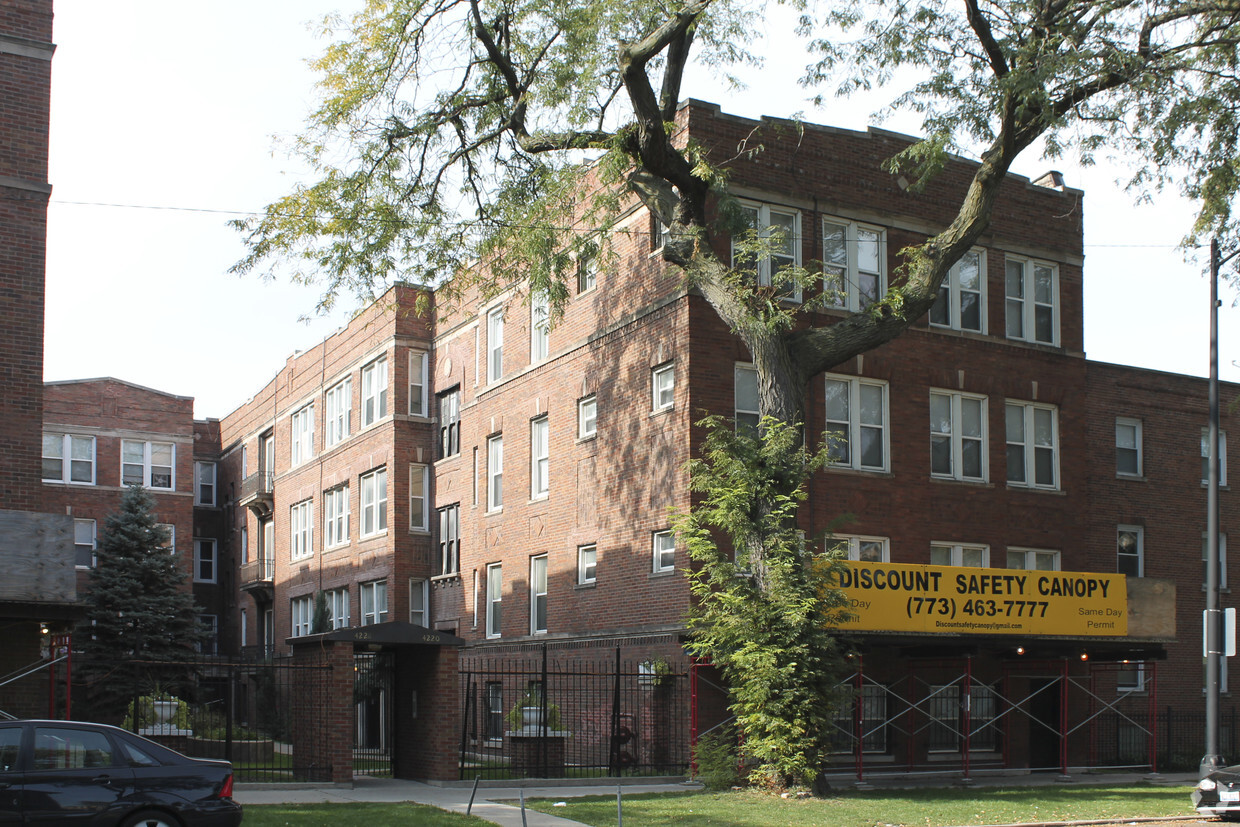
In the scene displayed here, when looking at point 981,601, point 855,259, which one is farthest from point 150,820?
point 855,259

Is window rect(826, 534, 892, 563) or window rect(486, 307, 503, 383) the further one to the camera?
window rect(486, 307, 503, 383)

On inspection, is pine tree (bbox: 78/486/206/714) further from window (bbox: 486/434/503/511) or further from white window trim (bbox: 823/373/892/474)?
white window trim (bbox: 823/373/892/474)

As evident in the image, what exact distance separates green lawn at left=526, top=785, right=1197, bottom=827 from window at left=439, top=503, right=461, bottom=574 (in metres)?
17.0

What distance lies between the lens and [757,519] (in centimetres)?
2064

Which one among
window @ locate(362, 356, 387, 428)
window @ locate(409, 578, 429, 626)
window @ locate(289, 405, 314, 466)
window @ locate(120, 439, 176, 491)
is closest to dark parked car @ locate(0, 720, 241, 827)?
window @ locate(409, 578, 429, 626)

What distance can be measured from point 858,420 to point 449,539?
13.7m

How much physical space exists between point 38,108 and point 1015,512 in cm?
2087

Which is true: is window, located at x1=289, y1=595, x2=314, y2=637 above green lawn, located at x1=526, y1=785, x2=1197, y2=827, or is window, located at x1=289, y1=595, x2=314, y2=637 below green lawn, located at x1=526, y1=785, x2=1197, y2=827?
above

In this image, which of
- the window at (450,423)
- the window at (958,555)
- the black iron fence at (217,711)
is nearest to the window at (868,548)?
the window at (958,555)

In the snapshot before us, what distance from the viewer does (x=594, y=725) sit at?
27641 mm

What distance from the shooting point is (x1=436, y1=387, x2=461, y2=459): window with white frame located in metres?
37.2

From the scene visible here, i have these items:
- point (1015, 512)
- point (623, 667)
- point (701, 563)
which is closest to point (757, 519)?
point (701, 563)

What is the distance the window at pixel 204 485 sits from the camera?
192 ft

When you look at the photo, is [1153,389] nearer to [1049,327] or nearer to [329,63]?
[1049,327]
